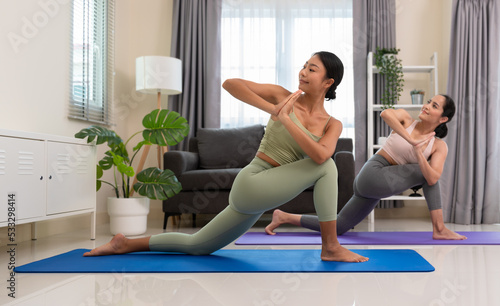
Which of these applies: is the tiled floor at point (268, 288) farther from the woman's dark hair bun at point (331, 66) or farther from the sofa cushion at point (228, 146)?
the sofa cushion at point (228, 146)

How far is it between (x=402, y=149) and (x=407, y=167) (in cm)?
12

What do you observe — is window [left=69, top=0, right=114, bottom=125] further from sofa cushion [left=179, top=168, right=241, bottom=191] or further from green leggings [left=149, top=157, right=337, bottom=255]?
green leggings [left=149, top=157, right=337, bottom=255]

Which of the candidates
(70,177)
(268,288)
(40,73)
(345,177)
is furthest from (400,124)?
(40,73)

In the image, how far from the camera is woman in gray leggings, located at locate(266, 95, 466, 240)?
2.98m

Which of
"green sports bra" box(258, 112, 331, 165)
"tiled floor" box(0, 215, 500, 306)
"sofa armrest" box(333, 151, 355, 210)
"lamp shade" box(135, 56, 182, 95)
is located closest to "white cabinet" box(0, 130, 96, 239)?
"tiled floor" box(0, 215, 500, 306)

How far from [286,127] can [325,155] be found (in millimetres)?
208

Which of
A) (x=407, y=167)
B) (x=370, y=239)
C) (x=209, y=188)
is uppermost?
(x=407, y=167)

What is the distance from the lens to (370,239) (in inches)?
Result: 121

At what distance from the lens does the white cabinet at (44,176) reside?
8.28 ft

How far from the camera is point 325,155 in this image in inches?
79.6

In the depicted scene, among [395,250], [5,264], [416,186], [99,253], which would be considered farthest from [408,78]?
[5,264]

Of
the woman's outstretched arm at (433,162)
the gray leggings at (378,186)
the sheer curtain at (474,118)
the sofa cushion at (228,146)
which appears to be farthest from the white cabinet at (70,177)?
the sheer curtain at (474,118)

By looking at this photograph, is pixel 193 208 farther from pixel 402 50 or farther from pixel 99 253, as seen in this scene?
pixel 402 50

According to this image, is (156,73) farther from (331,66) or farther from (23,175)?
(331,66)
